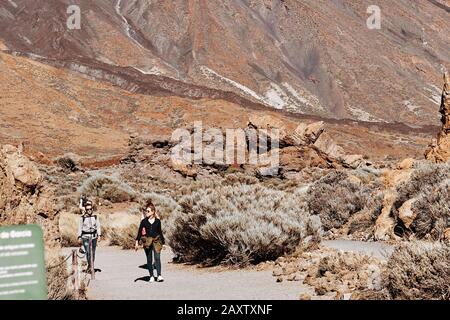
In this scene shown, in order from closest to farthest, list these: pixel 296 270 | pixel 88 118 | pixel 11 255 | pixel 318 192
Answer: pixel 11 255 → pixel 296 270 → pixel 318 192 → pixel 88 118

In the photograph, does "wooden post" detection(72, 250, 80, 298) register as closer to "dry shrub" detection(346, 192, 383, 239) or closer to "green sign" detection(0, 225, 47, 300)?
"green sign" detection(0, 225, 47, 300)

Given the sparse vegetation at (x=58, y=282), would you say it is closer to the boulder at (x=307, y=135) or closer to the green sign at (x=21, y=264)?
the green sign at (x=21, y=264)

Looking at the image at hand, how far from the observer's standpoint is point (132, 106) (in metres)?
72.0

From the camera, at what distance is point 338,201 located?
53.6 ft

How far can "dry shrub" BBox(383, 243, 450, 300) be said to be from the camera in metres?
6.07

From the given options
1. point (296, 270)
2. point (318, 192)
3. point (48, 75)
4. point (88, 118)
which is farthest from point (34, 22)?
point (296, 270)

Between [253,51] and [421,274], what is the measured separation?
125m

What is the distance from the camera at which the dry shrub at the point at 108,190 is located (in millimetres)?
21484

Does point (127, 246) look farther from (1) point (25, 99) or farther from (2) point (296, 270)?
(1) point (25, 99)

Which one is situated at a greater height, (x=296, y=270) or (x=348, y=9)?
(x=348, y=9)

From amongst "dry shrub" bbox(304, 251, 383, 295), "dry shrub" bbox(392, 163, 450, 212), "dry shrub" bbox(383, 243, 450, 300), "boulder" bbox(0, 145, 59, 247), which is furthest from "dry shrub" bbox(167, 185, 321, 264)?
"dry shrub" bbox(383, 243, 450, 300)

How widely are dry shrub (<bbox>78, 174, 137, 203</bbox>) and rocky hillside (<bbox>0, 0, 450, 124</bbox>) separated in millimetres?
74742
